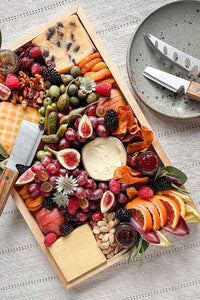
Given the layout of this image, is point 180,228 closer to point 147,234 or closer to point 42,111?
point 147,234

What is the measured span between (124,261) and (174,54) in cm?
101

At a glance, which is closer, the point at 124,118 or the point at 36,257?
the point at 124,118

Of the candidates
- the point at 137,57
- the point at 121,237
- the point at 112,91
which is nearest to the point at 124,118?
the point at 112,91

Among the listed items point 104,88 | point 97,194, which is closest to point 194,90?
point 104,88

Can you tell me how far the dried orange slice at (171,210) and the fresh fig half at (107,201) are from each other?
7.3 inches

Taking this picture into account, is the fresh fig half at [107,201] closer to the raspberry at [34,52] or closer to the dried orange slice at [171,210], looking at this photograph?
the dried orange slice at [171,210]

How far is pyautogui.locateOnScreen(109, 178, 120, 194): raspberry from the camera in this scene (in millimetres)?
1271

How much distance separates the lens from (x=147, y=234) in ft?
4.06

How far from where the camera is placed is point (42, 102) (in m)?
1.34

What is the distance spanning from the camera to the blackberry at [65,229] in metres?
1.30

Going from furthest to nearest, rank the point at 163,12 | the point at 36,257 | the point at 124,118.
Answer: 1. the point at 36,257
2. the point at 163,12
3. the point at 124,118

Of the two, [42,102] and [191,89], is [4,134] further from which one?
[191,89]

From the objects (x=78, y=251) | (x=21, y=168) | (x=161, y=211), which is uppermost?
(x=21, y=168)

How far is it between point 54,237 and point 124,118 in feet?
1.92
